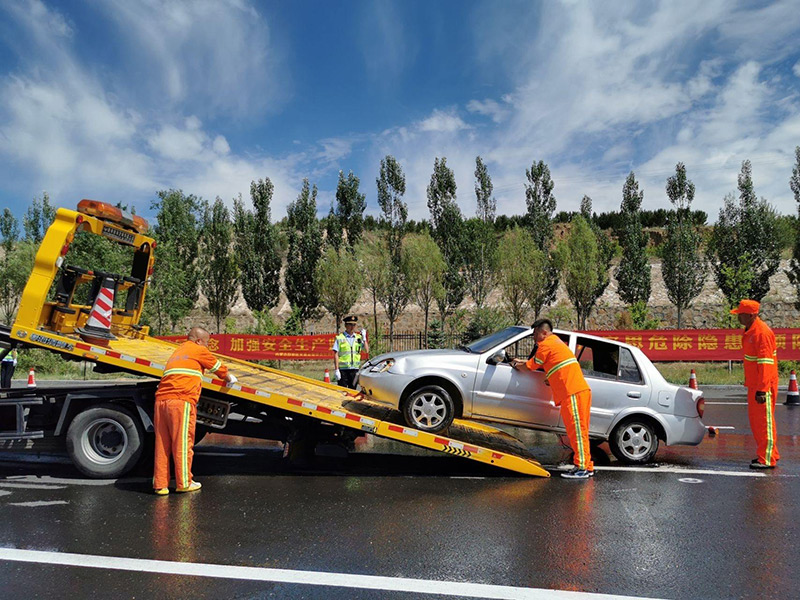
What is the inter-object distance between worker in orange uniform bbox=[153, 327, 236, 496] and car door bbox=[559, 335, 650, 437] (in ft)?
13.4

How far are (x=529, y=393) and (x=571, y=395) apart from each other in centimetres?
58

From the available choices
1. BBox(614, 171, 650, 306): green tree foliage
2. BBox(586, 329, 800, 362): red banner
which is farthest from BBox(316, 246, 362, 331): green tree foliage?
BBox(614, 171, 650, 306): green tree foliage

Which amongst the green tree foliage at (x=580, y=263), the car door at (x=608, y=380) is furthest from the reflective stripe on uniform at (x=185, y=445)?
the green tree foliage at (x=580, y=263)

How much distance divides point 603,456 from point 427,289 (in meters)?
24.1

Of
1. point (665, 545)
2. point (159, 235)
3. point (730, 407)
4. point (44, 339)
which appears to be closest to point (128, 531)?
point (44, 339)

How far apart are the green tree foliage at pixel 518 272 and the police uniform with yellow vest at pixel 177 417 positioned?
2516 centimetres

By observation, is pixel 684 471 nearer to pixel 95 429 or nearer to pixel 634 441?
pixel 634 441

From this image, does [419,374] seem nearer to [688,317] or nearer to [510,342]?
[510,342]

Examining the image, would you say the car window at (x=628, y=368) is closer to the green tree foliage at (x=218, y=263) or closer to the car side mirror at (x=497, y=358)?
the car side mirror at (x=497, y=358)

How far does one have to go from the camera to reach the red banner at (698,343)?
19234 millimetres

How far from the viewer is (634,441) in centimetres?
727

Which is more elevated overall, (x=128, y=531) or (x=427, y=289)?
(x=427, y=289)

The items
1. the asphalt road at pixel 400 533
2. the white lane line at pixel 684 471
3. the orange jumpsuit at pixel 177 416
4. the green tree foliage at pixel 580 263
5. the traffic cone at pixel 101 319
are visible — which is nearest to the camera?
the asphalt road at pixel 400 533

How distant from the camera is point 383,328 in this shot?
40.5m
